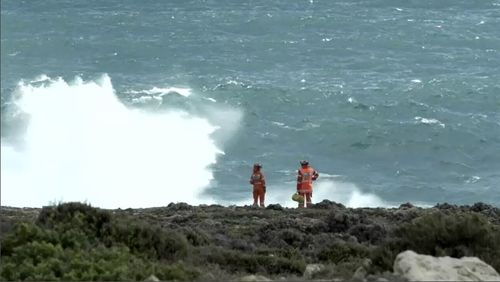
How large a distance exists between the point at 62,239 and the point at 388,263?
12.4ft


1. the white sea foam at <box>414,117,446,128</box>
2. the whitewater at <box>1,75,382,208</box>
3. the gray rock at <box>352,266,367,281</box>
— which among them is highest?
the white sea foam at <box>414,117,446,128</box>

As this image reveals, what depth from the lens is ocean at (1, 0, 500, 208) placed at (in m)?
38.6

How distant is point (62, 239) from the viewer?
1301cm

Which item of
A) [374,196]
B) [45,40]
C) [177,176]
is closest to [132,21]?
[45,40]

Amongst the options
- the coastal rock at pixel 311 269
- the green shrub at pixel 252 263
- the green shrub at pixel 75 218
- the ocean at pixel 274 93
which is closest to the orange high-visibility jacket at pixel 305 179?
the ocean at pixel 274 93

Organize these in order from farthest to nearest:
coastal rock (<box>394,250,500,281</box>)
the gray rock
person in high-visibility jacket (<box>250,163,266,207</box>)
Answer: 1. person in high-visibility jacket (<box>250,163,266,207</box>)
2. the gray rock
3. coastal rock (<box>394,250,500,281</box>)

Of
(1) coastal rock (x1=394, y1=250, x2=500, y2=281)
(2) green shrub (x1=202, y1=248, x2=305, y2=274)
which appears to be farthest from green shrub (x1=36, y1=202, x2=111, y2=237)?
(1) coastal rock (x1=394, y1=250, x2=500, y2=281)

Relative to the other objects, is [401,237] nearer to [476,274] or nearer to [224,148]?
[476,274]

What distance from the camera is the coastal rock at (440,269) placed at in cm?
1170

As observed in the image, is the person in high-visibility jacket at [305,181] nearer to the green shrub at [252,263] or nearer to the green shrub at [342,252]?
the green shrub at [342,252]

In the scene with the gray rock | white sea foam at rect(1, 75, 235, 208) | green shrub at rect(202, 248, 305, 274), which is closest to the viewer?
the gray rock

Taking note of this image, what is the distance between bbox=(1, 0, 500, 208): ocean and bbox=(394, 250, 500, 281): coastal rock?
1034 cm

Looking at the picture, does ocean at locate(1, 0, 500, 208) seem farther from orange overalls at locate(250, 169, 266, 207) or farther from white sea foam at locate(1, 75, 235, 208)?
orange overalls at locate(250, 169, 266, 207)

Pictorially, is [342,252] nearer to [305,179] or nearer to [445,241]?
[445,241]
